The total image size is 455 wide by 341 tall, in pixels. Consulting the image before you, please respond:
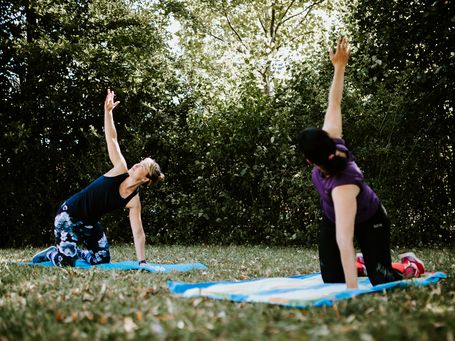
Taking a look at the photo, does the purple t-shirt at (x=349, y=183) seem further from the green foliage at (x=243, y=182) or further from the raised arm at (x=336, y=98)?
the green foliage at (x=243, y=182)

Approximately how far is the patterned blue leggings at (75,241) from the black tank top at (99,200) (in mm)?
104

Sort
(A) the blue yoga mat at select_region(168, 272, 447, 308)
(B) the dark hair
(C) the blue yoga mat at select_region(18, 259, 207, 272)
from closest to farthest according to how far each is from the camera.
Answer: (A) the blue yoga mat at select_region(168, 272, 447, 308)
(B) the dark hair
(C) the blue yoga mat at select_region(18, 259, 207, 272)

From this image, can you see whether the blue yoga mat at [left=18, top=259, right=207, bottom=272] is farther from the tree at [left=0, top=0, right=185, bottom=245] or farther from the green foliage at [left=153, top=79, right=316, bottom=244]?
the tree at [left=0, top=0, right=185, bottom=245]

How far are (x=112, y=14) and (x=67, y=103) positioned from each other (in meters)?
2.31

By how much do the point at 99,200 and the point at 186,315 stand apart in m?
3.17

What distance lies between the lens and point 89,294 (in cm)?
319

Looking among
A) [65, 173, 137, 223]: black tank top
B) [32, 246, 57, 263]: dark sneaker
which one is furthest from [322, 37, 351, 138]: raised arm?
[32, 246, 57, 263]: dark sneaker

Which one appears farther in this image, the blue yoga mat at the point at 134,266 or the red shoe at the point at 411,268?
the blue yoga mat at the point at 134,266

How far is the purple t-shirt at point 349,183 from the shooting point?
10.8 ft

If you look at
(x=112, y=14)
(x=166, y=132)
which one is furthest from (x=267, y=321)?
(x=112, y=14)

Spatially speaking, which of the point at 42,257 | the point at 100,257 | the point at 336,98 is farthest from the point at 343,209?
the point at 42,257

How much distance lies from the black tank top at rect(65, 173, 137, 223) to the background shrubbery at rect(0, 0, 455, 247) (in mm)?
3755

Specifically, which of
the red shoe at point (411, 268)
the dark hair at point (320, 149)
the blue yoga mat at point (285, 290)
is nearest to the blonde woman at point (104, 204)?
the blue yoga mat at point (285, 290)

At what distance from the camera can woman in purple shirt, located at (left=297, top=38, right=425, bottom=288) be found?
3.12 meters
